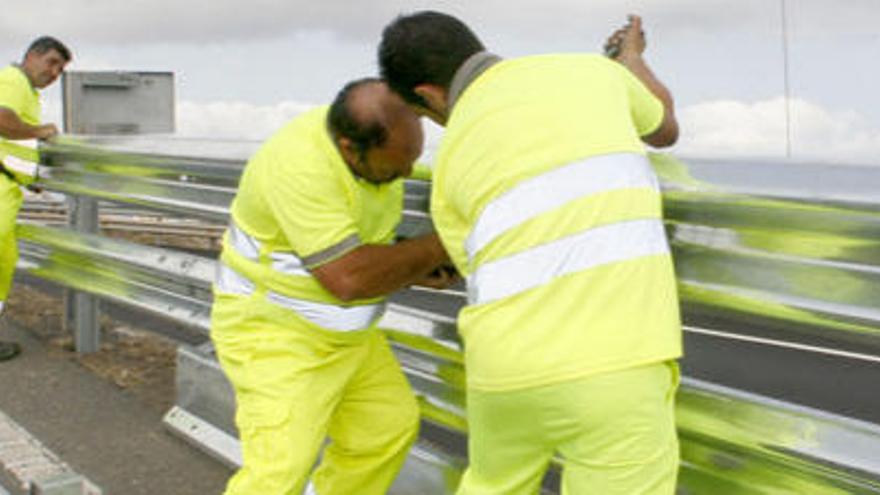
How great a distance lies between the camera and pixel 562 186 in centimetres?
240

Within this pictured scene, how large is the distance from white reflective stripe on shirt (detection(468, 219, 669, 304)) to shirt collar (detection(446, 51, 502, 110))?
1.57 ft

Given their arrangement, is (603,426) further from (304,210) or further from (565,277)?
(304,210)

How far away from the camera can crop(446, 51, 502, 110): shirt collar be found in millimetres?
2662

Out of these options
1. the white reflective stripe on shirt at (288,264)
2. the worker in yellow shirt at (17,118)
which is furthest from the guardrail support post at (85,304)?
the white reflective stripe on shirt at (288,264)

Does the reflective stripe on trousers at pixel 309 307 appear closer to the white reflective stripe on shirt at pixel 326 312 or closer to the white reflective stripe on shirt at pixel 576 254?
the white reflective stripe on shirt at pixel 326 312

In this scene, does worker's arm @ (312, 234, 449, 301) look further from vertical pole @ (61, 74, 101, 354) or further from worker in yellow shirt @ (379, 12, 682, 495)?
vertical pole @ (61, 74, 101, 354)

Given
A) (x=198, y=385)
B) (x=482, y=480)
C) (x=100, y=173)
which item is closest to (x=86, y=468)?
(x=198, y=385)

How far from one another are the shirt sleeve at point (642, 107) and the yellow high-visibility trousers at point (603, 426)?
61 cm

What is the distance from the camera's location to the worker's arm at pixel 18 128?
682cm

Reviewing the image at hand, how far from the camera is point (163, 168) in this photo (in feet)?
17.7

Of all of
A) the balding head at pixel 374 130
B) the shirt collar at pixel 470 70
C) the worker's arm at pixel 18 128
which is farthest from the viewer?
the worker's arm at pixel 18 128

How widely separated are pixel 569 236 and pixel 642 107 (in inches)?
20.8

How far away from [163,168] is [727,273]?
3408 millimetres

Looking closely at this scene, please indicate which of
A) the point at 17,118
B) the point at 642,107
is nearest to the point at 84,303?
the point at 17,118
